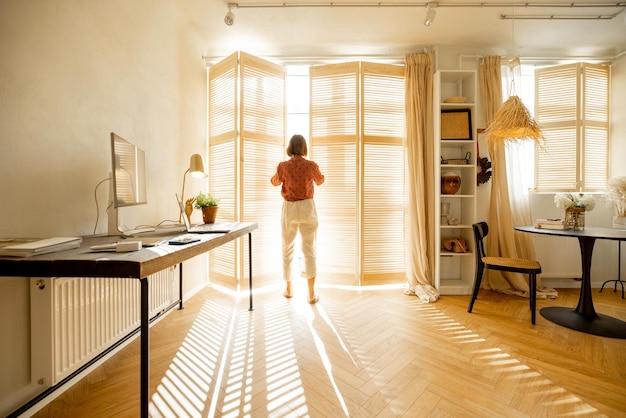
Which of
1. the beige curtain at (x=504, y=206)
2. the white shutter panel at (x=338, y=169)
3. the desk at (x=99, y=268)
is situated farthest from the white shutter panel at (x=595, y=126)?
the desk at (x=99, y=268)

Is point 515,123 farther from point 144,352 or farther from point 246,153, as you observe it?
point 144,352

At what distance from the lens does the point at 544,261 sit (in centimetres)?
318

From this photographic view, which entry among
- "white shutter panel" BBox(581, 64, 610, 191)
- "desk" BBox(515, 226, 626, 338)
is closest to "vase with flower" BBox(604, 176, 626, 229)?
"desk" BBox(515, 226, 626, 338)

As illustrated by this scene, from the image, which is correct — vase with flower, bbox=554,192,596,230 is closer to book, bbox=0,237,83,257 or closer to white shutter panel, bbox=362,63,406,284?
white shutter panel, bbox=362,63,406,284

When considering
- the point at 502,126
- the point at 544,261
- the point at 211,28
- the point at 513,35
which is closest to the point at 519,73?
the point at 513,35

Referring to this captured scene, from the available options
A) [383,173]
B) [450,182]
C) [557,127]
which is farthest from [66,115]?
[557,127]

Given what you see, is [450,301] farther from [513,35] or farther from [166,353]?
[513,35]

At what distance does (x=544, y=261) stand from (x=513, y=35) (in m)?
2.67

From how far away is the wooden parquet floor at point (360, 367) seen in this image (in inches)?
52.7

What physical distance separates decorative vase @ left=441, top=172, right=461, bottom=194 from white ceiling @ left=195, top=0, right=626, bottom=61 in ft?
5.43

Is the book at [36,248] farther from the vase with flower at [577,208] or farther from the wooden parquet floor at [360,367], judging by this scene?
the vase with flower at [577,208]

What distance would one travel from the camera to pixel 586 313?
7.63ft

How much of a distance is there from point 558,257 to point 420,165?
2.03 metres

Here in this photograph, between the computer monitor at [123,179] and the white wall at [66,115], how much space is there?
24 cm
